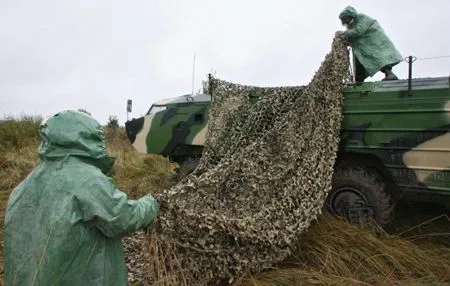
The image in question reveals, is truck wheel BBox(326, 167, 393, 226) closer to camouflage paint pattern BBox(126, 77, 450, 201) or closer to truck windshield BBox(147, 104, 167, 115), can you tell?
camouflage paint pattern BBox(126, 77, 450, 201)

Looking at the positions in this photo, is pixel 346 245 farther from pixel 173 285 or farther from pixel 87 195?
pixel 87 195

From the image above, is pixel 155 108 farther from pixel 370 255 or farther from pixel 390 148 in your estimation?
pixel 370 255

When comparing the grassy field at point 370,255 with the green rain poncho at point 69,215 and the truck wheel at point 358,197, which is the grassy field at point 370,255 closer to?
the truck wheel at point 358,197

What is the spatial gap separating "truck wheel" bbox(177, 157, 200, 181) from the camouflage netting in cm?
94

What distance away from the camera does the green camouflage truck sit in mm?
4152

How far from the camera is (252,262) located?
3.39 metres

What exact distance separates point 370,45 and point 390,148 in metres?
1.44

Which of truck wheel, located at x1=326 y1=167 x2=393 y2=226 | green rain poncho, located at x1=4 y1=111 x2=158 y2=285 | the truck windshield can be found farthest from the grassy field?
the truck windshield

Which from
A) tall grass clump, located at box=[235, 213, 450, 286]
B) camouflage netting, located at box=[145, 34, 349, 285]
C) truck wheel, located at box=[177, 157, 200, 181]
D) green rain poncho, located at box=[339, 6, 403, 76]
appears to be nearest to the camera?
camouflage netting, located at box=[145, 34, 349, 285]

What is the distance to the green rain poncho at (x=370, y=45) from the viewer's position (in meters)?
5.25

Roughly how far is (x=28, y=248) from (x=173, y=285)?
0.98 metres

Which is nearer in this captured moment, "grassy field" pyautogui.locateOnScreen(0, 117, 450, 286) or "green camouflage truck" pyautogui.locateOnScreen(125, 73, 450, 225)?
"grassy field" pyautogui.locateOnScreen(0, 117, 450, 286)

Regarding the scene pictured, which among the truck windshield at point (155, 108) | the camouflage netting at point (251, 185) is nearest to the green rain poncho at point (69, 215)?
the camouflage netting at point (251, 185)

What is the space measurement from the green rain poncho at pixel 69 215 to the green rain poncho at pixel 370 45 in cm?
381
